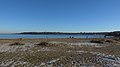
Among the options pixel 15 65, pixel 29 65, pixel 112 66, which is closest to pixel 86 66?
pixel 112 66

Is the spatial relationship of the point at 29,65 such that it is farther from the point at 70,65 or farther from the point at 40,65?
the point at 70,65

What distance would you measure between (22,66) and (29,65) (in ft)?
1.46

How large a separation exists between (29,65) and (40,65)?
683 mm

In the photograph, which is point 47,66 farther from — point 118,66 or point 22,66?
point 118,66

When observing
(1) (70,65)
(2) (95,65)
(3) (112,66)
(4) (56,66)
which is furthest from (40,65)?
(3) (112,66)

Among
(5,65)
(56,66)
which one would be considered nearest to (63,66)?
(56,66)

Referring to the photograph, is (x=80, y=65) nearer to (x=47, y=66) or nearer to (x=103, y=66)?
(x=103, y=66)

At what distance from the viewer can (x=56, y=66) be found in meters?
8.21

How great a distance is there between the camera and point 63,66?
322 inches

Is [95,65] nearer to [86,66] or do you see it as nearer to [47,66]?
[86,66]

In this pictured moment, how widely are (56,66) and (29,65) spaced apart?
1.70 m

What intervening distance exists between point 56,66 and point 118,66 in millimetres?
3811

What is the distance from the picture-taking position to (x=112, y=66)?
26.9ft

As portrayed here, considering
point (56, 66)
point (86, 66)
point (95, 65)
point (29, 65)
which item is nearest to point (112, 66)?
point (95, 65)
